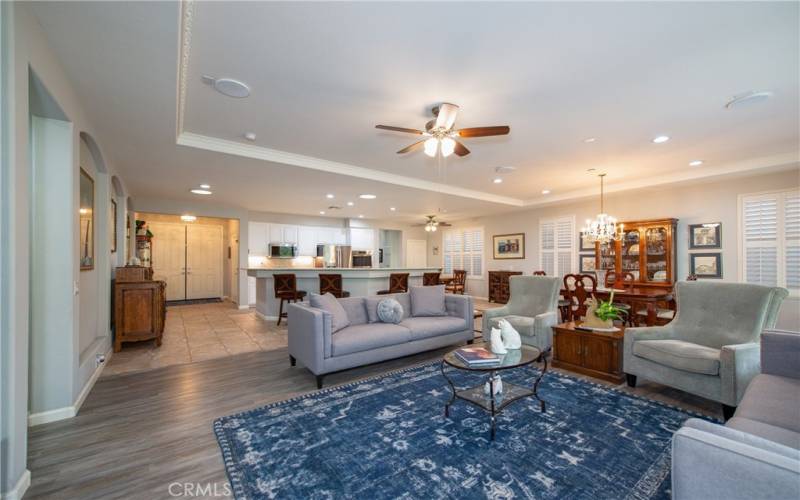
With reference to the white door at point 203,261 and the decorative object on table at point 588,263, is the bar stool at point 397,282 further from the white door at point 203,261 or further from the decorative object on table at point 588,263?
the white door at point 203,261

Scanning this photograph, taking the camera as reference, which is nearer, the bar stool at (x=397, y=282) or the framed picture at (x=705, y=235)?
the framed picture at (x=705, y=235)

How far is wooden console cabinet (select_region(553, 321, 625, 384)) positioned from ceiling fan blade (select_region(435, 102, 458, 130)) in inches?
98.8

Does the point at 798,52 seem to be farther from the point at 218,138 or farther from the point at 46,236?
the point at 46,236

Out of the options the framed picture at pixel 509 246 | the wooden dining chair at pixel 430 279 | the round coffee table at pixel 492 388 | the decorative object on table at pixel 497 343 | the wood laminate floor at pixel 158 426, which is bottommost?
the wood laminate floor at pixel 158 426

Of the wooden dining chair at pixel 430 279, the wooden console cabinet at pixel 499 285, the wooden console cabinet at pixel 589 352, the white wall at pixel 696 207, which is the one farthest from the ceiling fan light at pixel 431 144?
the wooden console cabinet at pixel 499 285

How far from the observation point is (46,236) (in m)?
2.47

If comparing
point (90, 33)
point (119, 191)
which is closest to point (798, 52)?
point (90, 33)

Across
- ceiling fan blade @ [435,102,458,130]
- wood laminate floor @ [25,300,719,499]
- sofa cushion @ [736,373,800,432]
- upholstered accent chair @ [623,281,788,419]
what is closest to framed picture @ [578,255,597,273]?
upholstered accent chair @ [623,281,788,419]

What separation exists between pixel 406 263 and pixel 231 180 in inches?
287

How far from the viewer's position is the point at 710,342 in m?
2.94

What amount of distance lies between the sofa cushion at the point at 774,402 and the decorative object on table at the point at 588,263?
545 centimetres

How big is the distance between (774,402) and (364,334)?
2.87m

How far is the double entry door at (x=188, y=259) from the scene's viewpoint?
9633mm

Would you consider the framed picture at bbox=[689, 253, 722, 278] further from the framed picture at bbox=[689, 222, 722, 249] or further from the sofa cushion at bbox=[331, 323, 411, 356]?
the sofa cushion at bbox=[331, 323, 411, 356]
